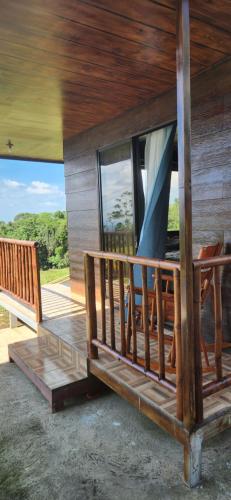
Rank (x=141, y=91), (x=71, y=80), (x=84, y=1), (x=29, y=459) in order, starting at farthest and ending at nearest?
(x=141, y=91) < (x=71, y=80) < (x=29, y=459) < (x=84, y=1)

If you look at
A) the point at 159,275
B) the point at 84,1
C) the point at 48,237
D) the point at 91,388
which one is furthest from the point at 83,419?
the point at 48,237

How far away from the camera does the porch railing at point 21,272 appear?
3.54 meters

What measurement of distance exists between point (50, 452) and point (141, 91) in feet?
9.59

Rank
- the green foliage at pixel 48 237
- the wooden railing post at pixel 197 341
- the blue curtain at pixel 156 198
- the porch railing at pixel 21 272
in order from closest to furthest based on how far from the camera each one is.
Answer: the wooden railing post at pixel 197 341 < the blue curtain at pixel 156 198 < the porch railing at pixel 21 272 < the green foliage at pixel 48 237

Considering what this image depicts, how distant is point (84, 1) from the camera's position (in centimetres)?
175

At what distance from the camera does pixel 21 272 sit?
3943mm

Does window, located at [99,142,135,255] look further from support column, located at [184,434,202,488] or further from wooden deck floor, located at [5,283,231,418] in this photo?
support column, located at [184,434,202,488]

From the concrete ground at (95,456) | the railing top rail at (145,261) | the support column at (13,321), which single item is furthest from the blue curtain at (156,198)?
the support column at (13,321)

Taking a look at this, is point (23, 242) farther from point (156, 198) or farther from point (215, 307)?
point (215, 307)

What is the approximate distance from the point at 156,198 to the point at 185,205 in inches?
66.1

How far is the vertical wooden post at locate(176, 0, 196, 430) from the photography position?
1494mm

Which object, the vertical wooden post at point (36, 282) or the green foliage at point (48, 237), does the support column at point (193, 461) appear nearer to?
the vertical wooden post at point (36, 282)

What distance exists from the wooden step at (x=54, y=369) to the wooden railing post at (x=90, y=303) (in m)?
0.16

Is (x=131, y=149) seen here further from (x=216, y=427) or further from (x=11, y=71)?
(x=216, y=427)
